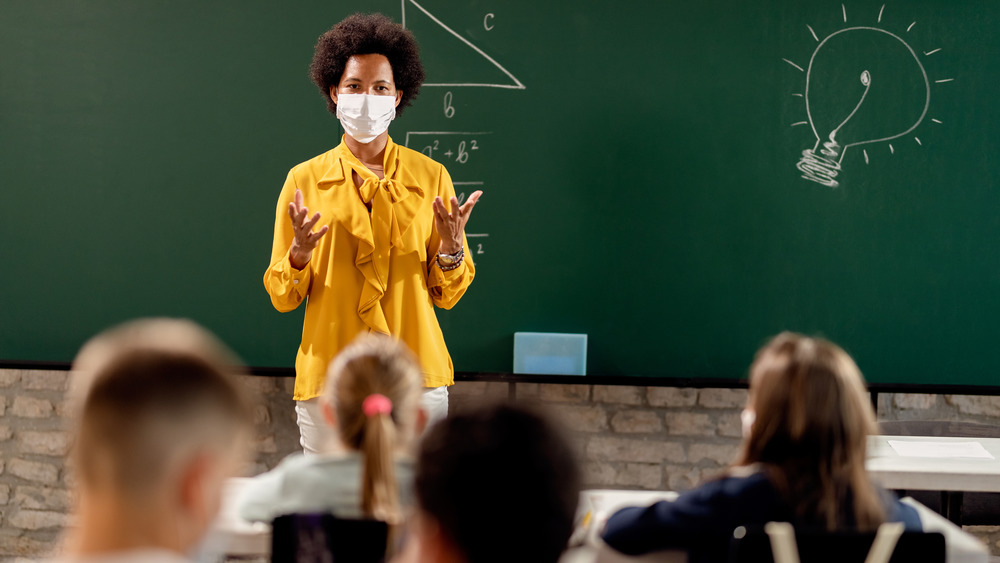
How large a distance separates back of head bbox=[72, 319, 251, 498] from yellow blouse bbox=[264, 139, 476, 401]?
1.36 m

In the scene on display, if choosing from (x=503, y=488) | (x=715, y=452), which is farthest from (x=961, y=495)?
(x=503, y=488)

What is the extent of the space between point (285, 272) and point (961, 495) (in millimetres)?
2168

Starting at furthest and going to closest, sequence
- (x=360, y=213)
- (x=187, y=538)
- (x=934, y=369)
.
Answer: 1. (x=934, y=369)
2. (x=360, y=213)
3. (x=187, y=538)

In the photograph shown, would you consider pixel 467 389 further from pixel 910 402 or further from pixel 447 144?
pixel 910 402

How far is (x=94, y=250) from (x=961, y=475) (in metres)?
3.01

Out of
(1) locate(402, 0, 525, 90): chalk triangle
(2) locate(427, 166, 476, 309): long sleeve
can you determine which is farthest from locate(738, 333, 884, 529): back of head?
(1) locate(402, 0, 525, 90): chalk triangle

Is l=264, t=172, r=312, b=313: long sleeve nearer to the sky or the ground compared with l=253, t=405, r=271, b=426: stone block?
nearer to the sky

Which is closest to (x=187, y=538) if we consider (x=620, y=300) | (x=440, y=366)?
(x=440, y=366)

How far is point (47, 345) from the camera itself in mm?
3275

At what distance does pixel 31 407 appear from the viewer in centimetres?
343

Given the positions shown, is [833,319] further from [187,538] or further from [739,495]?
[187,538]

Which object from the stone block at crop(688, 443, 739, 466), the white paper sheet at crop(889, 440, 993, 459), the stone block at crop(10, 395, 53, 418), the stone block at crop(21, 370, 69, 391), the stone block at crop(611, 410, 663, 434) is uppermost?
the white paper sheet at crop(889, 440, 993, 459)

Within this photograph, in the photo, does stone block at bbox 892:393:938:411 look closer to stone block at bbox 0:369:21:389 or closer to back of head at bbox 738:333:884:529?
back of head at bbox 738:333:884:529

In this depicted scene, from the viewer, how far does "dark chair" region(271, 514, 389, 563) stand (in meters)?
1.32
